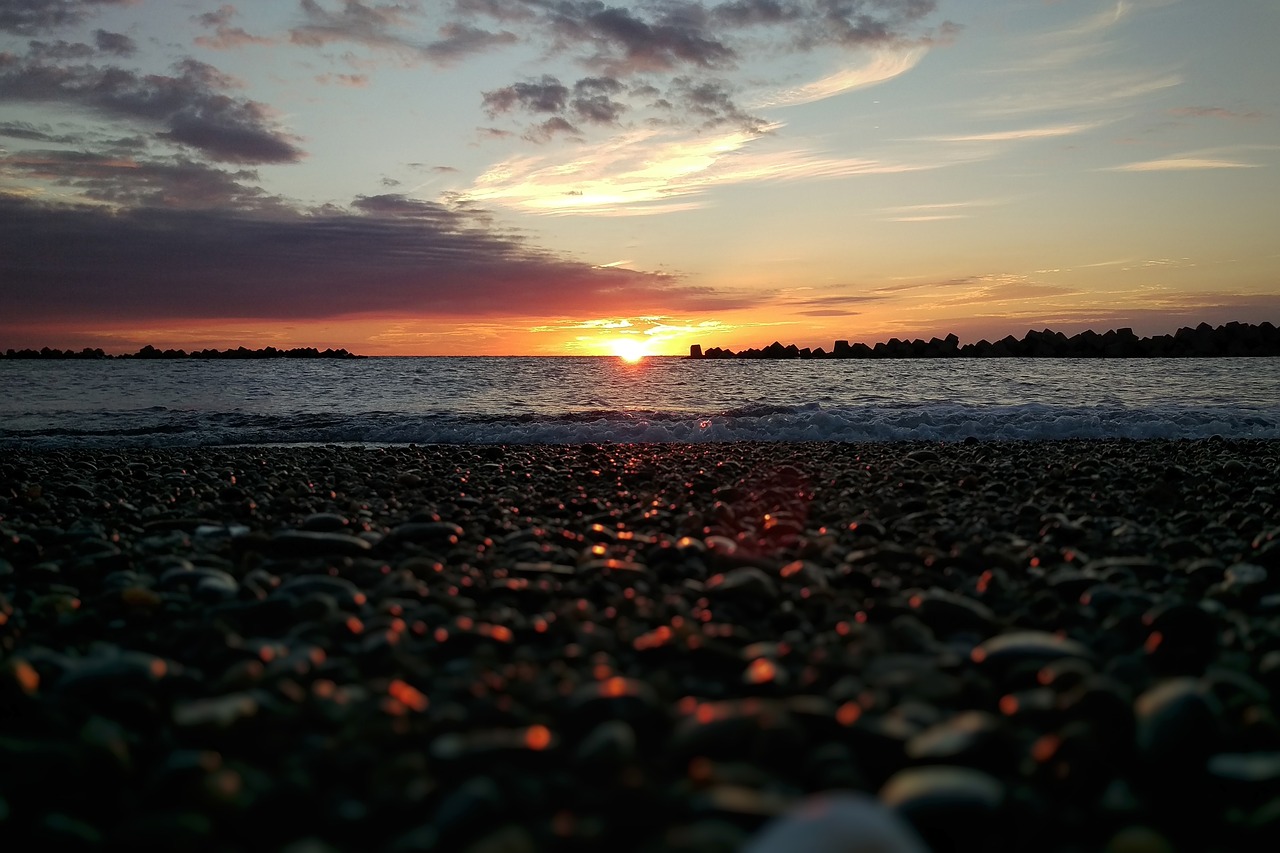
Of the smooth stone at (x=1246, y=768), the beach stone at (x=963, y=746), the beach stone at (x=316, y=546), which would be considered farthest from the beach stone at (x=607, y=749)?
the beach stone at (x=316, y=546)

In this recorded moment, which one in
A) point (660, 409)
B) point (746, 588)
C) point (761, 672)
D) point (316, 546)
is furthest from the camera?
point (660, 409)

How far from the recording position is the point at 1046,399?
21516 millimetres

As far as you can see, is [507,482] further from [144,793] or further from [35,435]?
[35,435]

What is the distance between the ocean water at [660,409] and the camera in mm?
14711

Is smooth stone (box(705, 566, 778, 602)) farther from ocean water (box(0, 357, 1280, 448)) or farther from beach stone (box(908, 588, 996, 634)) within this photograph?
ocean water (box(0, 357, 1280, 448))

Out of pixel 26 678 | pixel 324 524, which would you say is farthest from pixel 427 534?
pixel 26 678

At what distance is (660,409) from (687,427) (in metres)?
5.48

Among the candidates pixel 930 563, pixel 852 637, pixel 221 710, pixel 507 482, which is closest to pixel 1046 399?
pixel 507 482

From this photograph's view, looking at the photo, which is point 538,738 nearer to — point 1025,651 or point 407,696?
point 407,696

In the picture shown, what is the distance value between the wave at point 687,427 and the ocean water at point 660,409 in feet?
0.13

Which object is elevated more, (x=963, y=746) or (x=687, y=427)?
(x=963, y=746)

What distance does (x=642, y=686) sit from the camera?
80.0 inches

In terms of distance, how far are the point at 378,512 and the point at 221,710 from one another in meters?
3.75

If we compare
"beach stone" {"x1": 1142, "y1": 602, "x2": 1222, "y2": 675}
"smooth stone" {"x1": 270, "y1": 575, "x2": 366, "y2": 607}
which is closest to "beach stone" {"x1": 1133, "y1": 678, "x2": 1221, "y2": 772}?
"beach stone" {"x1": 1142, "y1": 602, "x2": 1222, "y2": 675}
